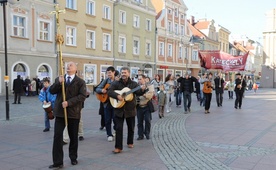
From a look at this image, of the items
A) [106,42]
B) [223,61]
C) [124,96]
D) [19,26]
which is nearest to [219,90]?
[223,61]

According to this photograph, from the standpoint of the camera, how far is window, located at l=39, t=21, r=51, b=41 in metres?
25.7

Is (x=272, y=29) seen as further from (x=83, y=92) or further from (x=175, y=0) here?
(x=83, y=92)

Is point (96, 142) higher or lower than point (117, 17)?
lower

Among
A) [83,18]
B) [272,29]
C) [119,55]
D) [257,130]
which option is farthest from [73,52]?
[272,29]

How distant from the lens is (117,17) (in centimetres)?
3375

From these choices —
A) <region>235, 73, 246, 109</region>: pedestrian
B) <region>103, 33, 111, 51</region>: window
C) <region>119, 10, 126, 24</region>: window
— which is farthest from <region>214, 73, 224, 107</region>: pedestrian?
<region>119, 10, 126, 24</region>: window

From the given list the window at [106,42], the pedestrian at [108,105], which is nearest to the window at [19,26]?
the window at [106,42]

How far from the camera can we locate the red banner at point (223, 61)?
2058cm

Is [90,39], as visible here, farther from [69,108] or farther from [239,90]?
[69,108]

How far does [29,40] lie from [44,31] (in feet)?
6.23

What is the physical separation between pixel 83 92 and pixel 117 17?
29048 millimetres

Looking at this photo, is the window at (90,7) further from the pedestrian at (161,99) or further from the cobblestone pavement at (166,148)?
the cobblestone pavement at (166,148)

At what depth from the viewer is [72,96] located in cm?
562

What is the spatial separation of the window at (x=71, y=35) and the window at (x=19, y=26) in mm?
4440
